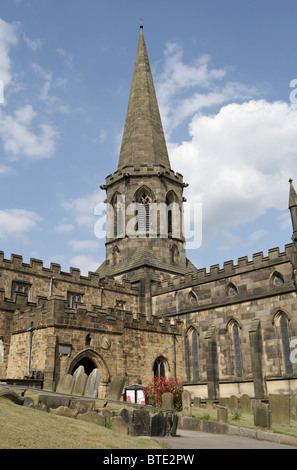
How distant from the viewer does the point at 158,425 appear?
1246 centimetres

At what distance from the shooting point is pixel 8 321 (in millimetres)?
24734

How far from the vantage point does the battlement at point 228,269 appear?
25891mm

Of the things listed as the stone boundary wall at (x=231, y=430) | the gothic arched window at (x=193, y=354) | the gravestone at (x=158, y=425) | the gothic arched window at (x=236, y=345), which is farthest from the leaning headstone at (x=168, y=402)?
the gothic arched window at (x=193, y=354)

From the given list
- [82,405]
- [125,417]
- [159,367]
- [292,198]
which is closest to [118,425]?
[125,417]

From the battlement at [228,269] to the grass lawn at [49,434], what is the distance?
1800cm

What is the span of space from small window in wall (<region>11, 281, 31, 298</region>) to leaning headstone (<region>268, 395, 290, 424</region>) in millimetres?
16674

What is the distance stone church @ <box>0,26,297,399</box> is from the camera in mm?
22759

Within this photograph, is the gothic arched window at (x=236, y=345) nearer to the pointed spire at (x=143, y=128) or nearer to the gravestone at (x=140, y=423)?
the gravestone at (x=140, y=423)

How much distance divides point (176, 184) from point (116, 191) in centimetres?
519

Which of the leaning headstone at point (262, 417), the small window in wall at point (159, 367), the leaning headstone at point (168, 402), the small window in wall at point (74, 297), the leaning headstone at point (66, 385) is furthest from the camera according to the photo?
the small window in wall at point (74, 297)

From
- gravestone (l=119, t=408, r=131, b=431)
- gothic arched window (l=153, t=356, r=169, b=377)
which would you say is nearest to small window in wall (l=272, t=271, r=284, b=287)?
gothic arched window (l=153, t=356, r=169, b=377)
